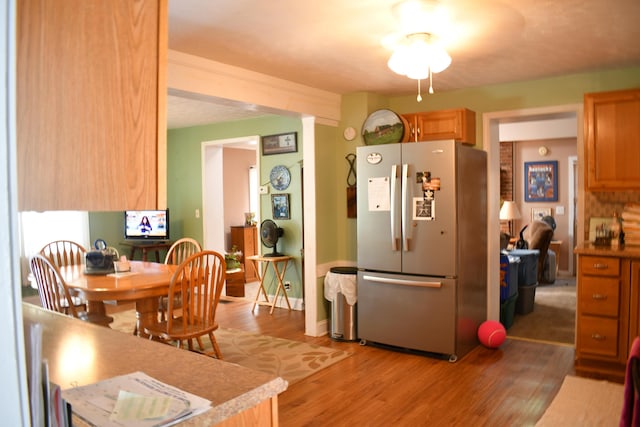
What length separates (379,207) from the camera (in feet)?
14.1

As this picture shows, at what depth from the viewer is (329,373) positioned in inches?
148

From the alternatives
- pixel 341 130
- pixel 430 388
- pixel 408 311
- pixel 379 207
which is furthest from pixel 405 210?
pixel 430 388

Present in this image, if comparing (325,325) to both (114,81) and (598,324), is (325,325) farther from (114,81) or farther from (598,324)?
(114,81)

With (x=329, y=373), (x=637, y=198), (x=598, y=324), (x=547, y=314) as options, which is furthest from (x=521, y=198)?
(x=329, y=373)

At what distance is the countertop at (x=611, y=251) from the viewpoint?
353 cm

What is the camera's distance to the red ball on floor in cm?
420

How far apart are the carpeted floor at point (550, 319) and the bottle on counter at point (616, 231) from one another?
1.05 m

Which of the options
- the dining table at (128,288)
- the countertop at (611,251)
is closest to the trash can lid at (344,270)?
the dining table at (128,288)

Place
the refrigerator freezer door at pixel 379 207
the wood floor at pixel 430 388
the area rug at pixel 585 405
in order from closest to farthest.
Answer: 1. the area rug at pixel 585 405
2. the wood floor at pixel 430 388
3. the refrigerator freezer door at pixel 379 207

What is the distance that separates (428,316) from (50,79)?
3.67 meters

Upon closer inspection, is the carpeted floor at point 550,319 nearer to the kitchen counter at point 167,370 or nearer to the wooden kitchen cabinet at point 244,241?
the kitchen counter at point 167,370

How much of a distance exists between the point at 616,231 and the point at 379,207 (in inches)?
75.9

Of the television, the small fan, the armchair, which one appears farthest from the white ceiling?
the television

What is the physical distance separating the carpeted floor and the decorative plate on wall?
2228 mm
